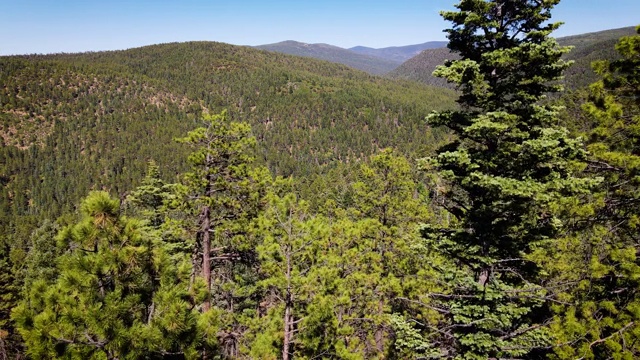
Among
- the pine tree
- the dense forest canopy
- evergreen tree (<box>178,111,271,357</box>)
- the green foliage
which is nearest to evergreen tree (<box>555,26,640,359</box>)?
the dense forest canopy

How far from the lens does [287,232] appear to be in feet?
34.0

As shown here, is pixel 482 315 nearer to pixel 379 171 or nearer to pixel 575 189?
pixel 575 189

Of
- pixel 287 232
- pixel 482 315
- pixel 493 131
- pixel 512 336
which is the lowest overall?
pixel 512 336

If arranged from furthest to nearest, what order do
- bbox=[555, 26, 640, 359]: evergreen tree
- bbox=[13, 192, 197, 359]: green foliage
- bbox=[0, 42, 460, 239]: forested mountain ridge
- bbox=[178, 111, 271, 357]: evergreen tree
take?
bbox=[0, 42, 460, 239]: forested mountain ridge → bbox=[178, 111, 271, 357]: evergreen tree → bbox=[555, 26, 640, 359]: evergreen tree → bbox=[13, 192, 197, 359]: green foliage

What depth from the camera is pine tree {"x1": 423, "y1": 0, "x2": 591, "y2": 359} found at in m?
7.88

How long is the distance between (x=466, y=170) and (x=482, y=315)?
3.48 m

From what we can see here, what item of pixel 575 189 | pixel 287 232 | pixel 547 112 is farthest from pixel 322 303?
pixel 547 112

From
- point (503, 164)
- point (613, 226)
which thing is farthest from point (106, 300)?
point (613, 226)

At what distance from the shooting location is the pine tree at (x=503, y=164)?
25.9 ft

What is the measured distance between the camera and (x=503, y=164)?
8352 mm

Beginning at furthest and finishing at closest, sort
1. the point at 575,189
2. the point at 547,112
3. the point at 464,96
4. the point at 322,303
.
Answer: the point at 322,303, the point at 464,96, the point at 547,112, the point at 575,189

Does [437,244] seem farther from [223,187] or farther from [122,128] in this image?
[122,128]

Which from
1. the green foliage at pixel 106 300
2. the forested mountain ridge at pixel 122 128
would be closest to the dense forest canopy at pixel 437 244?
the green foliage at pixel 106 300

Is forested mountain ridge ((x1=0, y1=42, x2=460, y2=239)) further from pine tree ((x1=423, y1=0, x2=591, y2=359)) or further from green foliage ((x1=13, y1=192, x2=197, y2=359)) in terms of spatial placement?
green foliage ((x1=13, y1=192, x2=197, y2=359))
